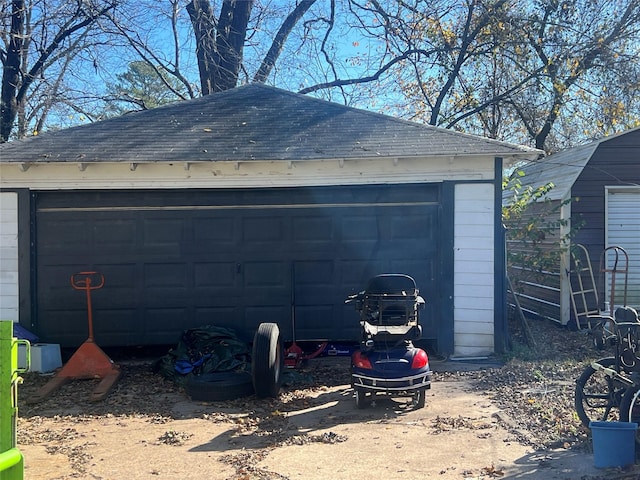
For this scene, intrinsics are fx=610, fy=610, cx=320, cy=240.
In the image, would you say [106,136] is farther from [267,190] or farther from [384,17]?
[384,17]

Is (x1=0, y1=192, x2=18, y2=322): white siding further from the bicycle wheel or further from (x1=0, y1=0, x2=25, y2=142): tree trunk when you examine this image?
(x1=0, y1=0, x2=25, y2=142): tree trunk

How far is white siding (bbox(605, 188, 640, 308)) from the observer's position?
434 inches

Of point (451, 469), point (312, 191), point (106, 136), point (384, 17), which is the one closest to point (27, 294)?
point (106, 136)

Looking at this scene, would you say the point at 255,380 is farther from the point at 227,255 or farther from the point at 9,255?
the point at 9,255

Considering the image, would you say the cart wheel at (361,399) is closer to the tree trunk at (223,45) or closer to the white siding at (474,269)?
the white siding at (474,269)

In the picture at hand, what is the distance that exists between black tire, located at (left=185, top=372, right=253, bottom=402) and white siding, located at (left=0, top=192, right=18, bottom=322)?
3.37 meters

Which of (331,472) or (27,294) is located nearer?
(331,472)

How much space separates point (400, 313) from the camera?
22.2ft

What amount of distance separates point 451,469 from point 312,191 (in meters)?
5.03

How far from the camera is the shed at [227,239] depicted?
8680mm

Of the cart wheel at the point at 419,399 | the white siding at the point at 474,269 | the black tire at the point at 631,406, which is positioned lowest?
the cart wheel at the point at 419,399

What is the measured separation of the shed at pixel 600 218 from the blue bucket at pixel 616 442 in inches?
256

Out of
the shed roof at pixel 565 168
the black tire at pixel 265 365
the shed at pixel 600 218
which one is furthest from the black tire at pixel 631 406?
the shed roof at pixel 565 168

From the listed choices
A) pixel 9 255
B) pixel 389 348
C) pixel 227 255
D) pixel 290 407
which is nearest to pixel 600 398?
pixel 389 348
